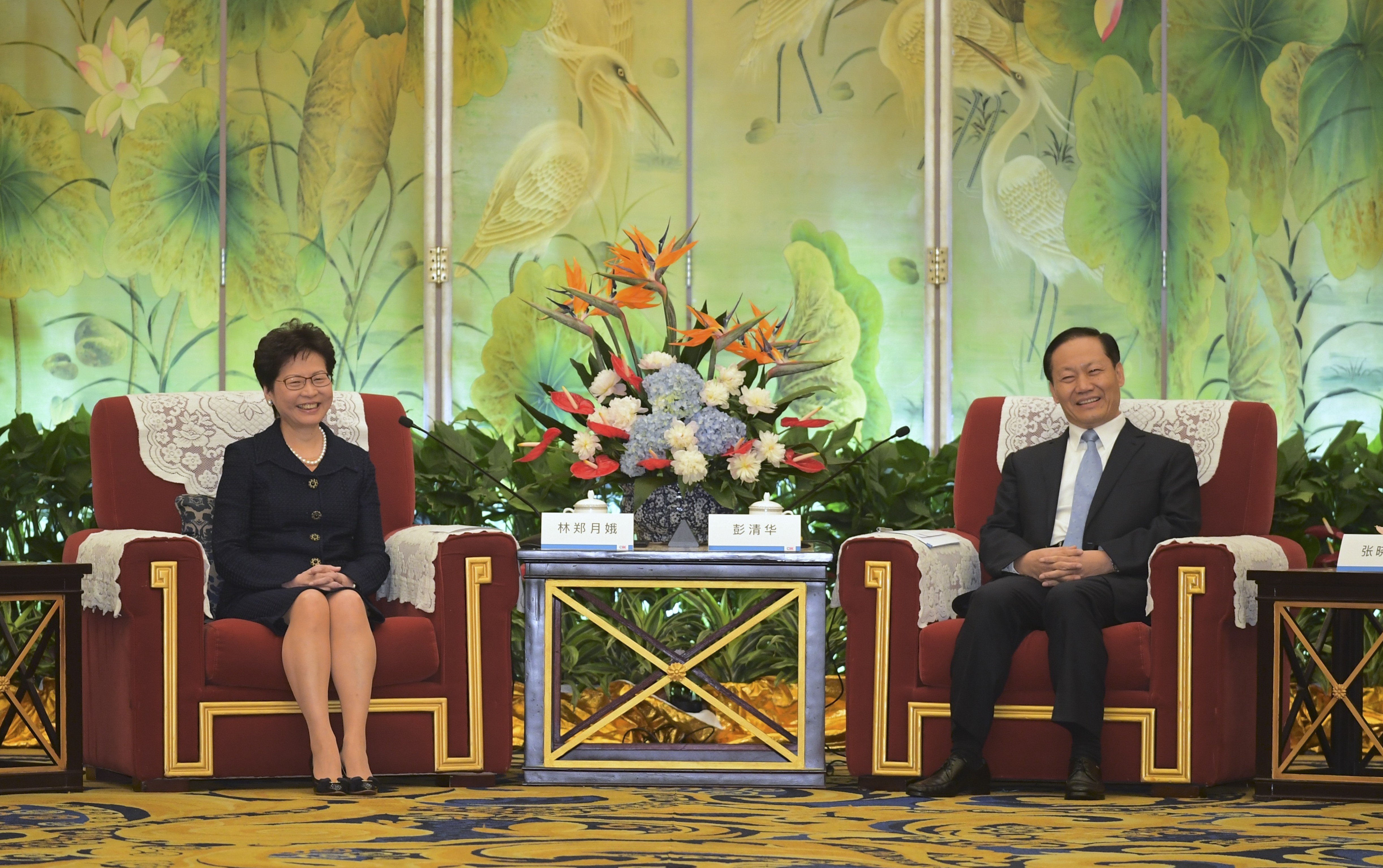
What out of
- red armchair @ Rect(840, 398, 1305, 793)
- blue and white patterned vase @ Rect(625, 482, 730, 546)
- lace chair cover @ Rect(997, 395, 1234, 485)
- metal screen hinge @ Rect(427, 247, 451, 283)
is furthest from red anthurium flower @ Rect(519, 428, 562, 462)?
metal screen hinge @ Rect(427, 247, 451, 283)

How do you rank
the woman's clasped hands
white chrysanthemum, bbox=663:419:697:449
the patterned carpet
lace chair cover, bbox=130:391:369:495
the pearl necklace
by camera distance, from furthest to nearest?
lace chair cover, bbox=130:391:369:495 → the pearl necklace → white chrysanthemum, bbox=663:419:697:449 → the woman's clasped hands → the patterned carpet

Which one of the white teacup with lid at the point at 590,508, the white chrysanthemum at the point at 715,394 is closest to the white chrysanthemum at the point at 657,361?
the white chrysanthemum at the point at 715,394

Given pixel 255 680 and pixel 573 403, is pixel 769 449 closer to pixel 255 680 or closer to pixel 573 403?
pixel 573 403

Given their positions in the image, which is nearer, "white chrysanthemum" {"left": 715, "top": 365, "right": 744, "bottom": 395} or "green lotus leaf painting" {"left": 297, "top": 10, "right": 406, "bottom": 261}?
"white chrysanthemum" {"left": 715, "top": 365, "right": 744, "bottom": 395}

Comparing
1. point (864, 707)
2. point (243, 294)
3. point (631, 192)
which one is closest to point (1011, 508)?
point (864, 707)

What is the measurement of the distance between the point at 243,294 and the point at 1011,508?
3160 millimetres

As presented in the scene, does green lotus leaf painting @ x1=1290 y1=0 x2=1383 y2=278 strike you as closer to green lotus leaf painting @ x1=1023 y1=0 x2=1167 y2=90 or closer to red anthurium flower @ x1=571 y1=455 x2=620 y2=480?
green lotus leaf painting @ x1=1023 y1=0 x2=1167 y2=90

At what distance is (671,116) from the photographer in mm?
5723

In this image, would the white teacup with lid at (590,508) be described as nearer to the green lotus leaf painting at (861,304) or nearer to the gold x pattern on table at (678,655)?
the gold x pattern on table at (678,655)

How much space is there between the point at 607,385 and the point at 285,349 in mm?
779

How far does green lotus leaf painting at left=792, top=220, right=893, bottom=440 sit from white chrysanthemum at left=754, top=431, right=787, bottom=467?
204cm

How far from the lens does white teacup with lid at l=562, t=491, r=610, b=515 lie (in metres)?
3.62

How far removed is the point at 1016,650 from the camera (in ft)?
11.4

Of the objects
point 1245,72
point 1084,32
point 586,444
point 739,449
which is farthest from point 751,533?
point 1245,72
